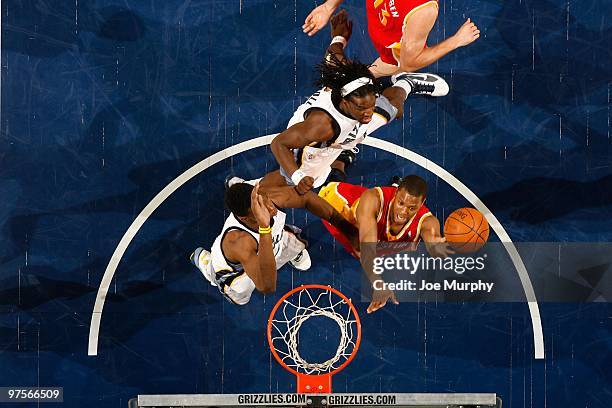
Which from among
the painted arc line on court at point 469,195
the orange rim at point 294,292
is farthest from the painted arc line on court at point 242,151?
the orange rim at point 294,292

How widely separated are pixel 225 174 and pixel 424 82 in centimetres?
161

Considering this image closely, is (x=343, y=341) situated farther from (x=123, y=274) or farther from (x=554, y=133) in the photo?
(x=554, y=133)

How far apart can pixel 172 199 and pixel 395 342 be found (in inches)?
76.8

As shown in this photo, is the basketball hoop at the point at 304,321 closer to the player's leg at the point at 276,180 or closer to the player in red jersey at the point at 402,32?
the player's leg at the point at 276,180

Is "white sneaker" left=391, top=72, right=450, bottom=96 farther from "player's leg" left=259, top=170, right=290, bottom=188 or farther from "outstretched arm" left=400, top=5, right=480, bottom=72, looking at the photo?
"player's leg" left=259, top=170, right=290, bottom=188

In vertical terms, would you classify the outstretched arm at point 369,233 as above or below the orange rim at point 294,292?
above

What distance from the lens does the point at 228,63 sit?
6.09 metres

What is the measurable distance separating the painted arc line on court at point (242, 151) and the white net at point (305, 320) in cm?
114

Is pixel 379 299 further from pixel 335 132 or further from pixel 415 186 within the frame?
pixel 335 132

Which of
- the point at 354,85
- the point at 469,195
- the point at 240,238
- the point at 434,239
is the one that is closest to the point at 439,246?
the point at 434,239

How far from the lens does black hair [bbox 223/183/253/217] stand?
237 inches

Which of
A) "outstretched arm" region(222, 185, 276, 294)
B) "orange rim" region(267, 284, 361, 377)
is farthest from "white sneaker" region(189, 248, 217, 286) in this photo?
"orange rim" region(267, 284, 361, 377)

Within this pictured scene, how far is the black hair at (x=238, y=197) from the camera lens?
6027mm

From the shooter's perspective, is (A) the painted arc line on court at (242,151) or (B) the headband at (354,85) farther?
(A) the painted arc line on court at (242,151)
